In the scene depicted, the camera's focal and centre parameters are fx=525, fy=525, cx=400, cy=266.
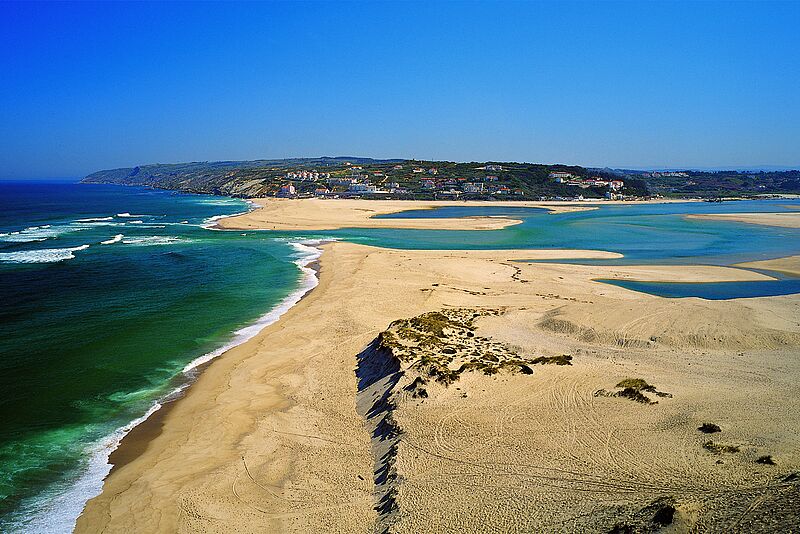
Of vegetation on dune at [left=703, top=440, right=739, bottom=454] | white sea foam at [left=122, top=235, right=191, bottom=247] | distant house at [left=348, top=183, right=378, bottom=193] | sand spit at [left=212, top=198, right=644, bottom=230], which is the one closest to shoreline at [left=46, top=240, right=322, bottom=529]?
vegetation on dune at [left=703, top=440, right=739, bottom=454]

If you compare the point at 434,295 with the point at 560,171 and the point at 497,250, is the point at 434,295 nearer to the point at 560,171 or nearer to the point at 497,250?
the point at 497,250

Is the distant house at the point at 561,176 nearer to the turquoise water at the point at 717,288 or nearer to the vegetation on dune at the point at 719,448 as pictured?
the turquoise water at the point at 717,288

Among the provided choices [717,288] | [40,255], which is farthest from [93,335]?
[717,288]

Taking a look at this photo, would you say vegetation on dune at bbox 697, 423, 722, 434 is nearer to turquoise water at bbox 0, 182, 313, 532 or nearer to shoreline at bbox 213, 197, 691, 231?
turquoise water at bbox 0, 182, 313, 532

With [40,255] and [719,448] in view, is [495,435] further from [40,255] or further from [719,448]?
[40,255]

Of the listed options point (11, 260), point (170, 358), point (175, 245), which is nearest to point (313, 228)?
point (175, 245)
